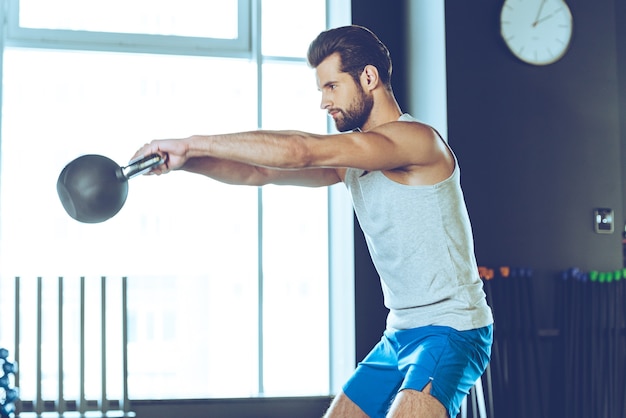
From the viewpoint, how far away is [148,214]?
4.50m

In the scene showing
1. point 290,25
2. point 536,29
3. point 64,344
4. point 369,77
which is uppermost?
point 290,25

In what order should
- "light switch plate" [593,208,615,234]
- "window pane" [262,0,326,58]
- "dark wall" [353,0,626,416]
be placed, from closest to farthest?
"dark wall" [353,0,626,416]
"light switch plate" [593,208,615,234]
"window pane" [262,0,326,58]

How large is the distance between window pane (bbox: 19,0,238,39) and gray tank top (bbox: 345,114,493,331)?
8.37 feet

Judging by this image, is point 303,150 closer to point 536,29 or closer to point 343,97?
point 343,97

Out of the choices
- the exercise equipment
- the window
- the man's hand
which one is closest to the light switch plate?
the window

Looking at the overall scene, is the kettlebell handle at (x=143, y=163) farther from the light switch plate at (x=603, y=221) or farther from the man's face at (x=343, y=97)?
the light switch plate at (x=603, y=221)

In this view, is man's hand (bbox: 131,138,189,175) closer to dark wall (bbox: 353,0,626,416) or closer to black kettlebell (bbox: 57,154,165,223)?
black kettlebell (bbox: 57,154,165,223)

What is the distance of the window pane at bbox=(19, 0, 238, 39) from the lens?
4.53m

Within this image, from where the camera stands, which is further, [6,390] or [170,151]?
[6,390]

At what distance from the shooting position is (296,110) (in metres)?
4.74

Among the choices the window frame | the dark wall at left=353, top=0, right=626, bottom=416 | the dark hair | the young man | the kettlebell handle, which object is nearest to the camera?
the kettlebell handle

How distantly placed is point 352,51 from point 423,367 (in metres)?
1.04

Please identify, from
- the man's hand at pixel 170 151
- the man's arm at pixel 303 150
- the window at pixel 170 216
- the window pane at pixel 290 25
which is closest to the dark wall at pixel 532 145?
the window at pixel 170 216

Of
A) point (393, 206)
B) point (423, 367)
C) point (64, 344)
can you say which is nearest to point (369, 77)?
point (393, 206)
